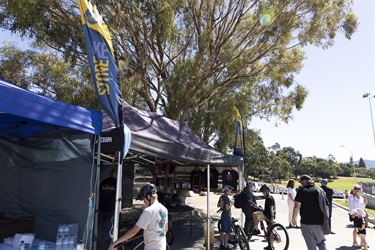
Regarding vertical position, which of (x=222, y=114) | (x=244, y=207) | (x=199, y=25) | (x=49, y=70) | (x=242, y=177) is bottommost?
(x=244, y=207)

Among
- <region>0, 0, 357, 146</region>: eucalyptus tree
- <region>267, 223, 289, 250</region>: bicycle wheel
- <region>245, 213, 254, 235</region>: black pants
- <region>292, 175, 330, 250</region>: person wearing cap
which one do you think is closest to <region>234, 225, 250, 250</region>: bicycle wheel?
<region>245, 213, 254, 235</region>: black pants

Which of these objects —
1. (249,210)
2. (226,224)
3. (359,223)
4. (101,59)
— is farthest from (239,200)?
(101,59)

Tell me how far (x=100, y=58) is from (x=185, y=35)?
37.6 feet

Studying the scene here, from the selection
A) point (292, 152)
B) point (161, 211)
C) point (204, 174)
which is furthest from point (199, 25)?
point (292, 152)

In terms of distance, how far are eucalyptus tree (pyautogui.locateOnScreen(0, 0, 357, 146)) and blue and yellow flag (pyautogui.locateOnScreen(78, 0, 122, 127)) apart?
Answer: 653 cm

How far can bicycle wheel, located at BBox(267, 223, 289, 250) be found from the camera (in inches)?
286

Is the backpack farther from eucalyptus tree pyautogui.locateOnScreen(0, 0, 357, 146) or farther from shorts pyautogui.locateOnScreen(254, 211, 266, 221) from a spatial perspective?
eucalyptus tree pyautogui.locateOnScreen(0, 0, 357, 146)

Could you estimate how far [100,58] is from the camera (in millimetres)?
4270

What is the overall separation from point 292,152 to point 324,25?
12012cm

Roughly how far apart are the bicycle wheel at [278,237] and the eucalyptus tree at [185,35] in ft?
24.9

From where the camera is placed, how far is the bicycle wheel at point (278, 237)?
7.26m

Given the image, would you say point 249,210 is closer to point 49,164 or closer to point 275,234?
point 275,234

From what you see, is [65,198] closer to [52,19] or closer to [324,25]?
[52,19]

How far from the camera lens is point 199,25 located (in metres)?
14.0
